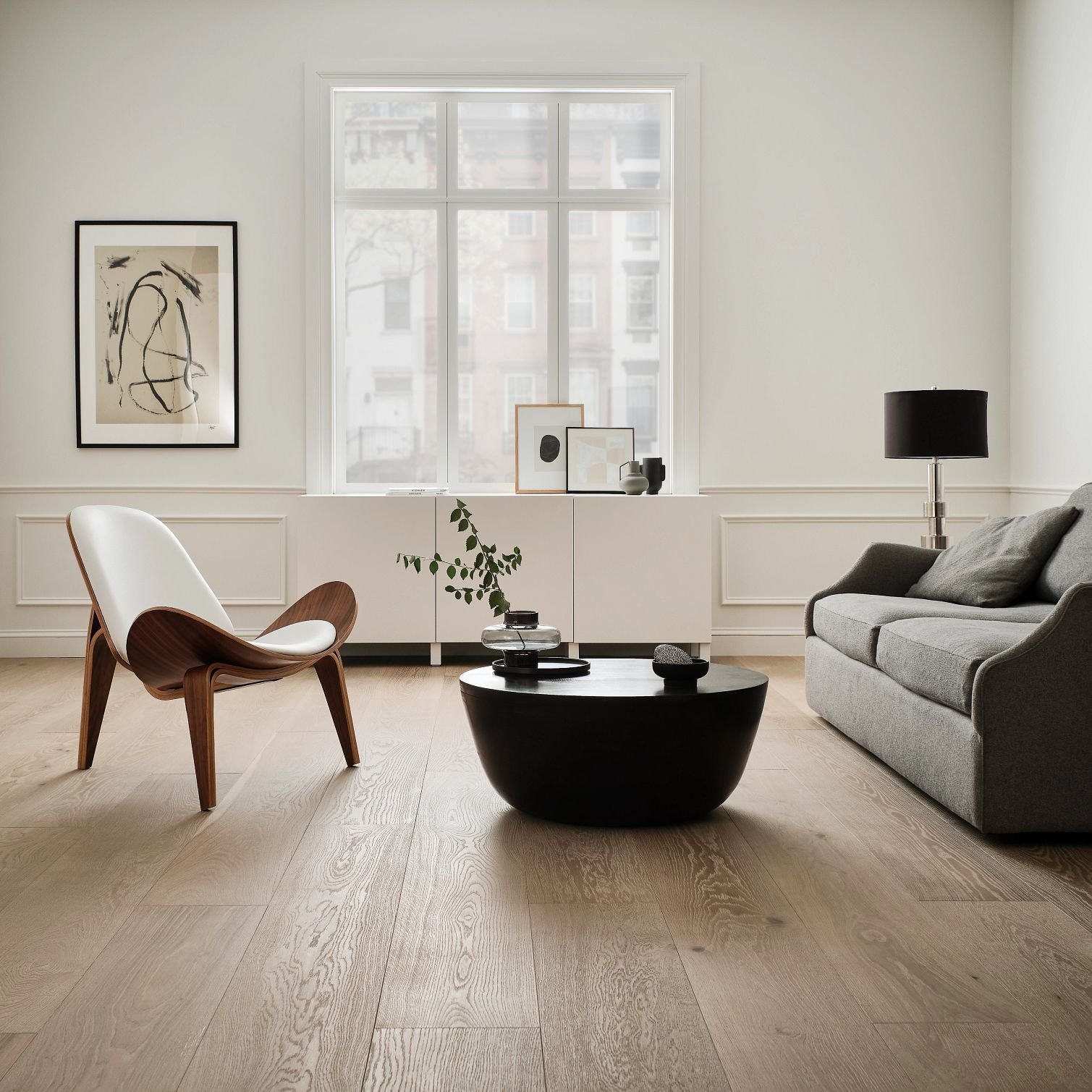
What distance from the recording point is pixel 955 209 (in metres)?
5.06

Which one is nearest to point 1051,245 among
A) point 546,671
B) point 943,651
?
point 943,651

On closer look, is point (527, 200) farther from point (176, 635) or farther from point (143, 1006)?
point (143, 1006)

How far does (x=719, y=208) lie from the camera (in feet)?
16.6

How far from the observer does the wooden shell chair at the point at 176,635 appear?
8.45ft

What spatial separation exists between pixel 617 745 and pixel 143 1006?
1096 mm

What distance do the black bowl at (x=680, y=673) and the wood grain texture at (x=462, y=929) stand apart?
0.49 m

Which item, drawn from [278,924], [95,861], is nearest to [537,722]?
[278,924]

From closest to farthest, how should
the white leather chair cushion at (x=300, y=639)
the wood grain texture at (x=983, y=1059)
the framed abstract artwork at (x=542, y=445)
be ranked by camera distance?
the wood grain texture at (x=983, y=1059)
the white leather chair cushion at (x=300, y=639)
the framed abstract artwork at (x=542, y=445)

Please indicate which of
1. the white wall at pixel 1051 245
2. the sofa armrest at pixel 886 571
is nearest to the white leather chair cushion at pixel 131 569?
the sofa armrest at pixel 886 571

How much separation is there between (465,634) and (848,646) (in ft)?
6.62

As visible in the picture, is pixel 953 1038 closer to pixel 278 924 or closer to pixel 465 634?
pixel 278 924

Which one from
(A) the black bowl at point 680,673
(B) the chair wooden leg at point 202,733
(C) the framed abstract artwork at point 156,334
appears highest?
(C) the framed abstract artwork at point 156,334

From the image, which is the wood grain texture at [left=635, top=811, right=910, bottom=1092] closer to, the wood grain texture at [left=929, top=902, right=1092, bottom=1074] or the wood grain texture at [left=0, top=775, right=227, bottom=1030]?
the wood grain texture at [left=929, top=902, right=1092, bottom=1074]

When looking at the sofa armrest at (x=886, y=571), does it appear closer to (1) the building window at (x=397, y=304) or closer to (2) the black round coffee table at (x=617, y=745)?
(2) the black round coffee table at (x=617, y=745)
